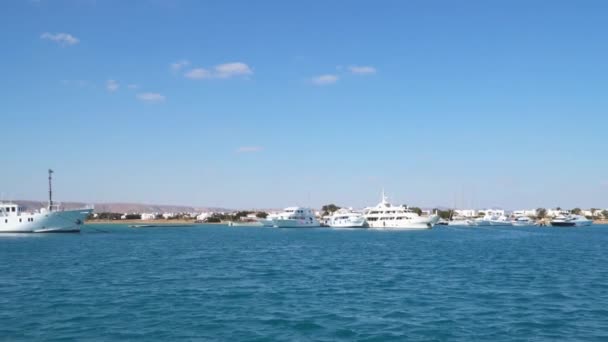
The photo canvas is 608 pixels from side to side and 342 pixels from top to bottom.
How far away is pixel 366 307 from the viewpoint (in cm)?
2505

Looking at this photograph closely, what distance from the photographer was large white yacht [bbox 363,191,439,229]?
14636 cm

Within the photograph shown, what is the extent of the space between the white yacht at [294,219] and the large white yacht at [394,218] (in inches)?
918

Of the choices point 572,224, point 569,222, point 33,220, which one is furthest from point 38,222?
point 572,224

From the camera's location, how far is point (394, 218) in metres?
149

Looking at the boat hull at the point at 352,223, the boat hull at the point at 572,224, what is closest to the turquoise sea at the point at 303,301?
the boat hull at the point at 352,223

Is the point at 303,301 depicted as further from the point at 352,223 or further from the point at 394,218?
the point at 352,223

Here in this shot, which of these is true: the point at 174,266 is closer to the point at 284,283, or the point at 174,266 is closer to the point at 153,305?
the point at 284,283

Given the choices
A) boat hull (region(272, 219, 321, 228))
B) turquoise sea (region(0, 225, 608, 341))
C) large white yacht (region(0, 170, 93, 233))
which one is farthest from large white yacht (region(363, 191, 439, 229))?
turquoise sea (region(0, 225, 608, 341))

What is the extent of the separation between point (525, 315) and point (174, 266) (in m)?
28.9

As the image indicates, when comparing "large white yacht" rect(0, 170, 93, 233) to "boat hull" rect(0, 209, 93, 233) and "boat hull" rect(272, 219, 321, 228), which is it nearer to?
"boat hull" rect(0, 209, 93, 233)

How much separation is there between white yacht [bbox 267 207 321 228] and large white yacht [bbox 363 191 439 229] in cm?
2332

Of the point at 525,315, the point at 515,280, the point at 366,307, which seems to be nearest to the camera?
the point at 525,315

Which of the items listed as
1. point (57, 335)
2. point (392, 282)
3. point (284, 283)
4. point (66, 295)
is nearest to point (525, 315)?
point (392, 282)

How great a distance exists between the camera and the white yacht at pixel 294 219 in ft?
558
